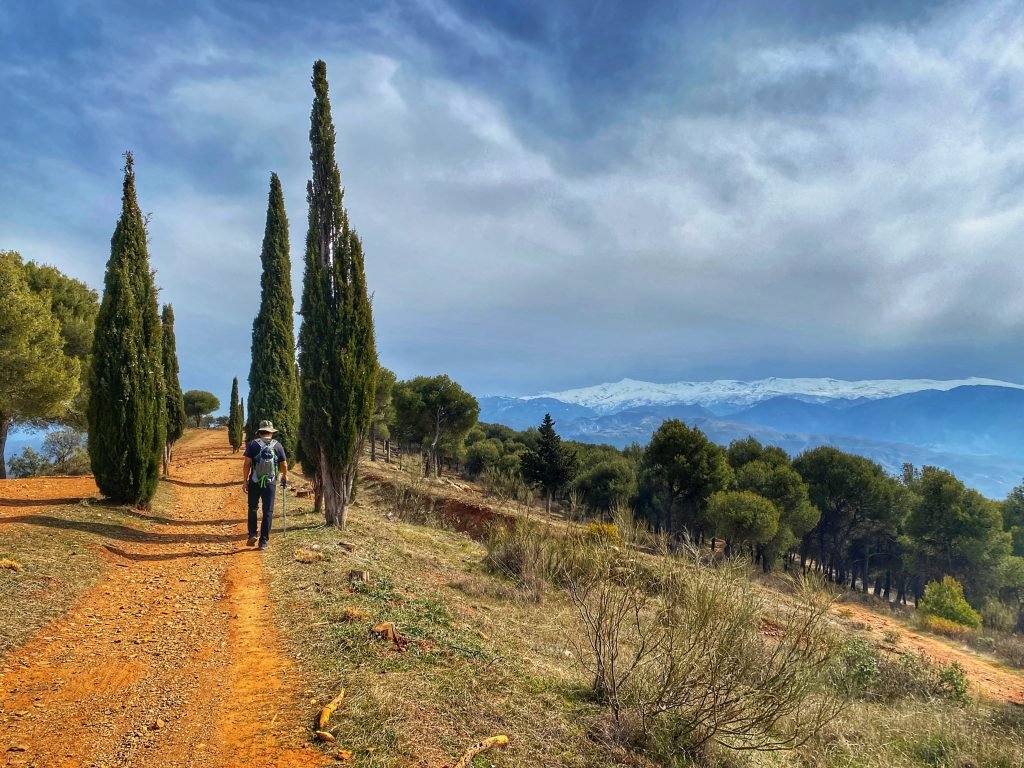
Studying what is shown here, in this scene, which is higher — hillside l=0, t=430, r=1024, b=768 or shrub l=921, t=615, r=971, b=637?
hillside l=0, t=430, r=1024, b=768

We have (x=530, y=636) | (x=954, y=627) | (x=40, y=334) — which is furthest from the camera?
(x=954, y=627)

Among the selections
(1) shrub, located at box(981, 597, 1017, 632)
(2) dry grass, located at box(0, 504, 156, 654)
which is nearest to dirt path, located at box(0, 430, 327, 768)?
(2) dry grass, located at box(0, 504, 156, 654)

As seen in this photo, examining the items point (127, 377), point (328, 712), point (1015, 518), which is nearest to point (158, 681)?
point (328, 712)

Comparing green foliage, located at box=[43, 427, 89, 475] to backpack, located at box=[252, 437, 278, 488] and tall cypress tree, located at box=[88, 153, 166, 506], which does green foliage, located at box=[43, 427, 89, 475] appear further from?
backpack, located at box=[252, 437, 278, 488]

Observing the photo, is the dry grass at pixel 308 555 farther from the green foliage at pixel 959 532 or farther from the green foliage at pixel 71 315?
the green foliage at pixel 959 532

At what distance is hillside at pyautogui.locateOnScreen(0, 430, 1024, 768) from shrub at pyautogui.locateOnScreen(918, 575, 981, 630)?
22.7m

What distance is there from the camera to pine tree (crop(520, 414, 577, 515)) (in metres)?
A: 39.8

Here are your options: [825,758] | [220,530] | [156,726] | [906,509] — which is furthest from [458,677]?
[906,509]

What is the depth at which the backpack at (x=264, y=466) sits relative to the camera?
8297 millimetres

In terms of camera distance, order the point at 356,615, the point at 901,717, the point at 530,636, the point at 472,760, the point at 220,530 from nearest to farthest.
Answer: the point at 472,760
the point at 356,615
the point at 901,717
the point at 530,636
the point at 220,530

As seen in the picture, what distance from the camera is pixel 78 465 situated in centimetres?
1892

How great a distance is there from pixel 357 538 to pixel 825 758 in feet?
27.5

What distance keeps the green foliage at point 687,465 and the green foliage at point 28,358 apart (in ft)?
102

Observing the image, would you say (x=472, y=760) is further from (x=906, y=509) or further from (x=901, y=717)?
(x=906, y=509)
